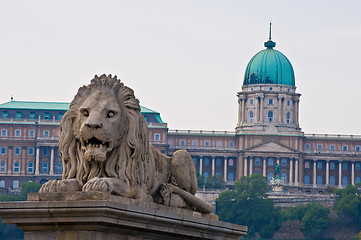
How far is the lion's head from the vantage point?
47.3 ft

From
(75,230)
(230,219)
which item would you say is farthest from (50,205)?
(230,219)

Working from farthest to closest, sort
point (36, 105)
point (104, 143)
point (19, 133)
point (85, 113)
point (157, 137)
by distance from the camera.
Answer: point (36, 105)
point (157, 137)
point (19, 133)
point (85, 113)
point (104, 143)

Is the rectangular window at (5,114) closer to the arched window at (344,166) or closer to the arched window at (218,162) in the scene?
the arched window at (218,162)

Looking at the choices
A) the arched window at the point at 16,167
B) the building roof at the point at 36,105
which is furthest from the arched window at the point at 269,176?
the arched window at the point at 16,167

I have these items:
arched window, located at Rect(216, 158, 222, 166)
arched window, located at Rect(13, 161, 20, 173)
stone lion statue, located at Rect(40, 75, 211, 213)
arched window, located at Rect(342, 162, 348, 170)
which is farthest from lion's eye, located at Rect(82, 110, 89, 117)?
arched window, located at Rect(342, 162, 348, 170)

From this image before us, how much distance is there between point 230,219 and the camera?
16288cm

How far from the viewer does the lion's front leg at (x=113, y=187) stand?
→ 557 inches

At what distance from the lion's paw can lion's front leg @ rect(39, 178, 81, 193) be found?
0.87 ft

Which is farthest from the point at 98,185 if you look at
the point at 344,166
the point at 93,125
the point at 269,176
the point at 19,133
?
the point at 344,166

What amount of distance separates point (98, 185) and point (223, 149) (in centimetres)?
17802

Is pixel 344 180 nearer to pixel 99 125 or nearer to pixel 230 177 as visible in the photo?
pixel 230 177

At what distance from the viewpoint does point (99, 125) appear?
46.9 feet

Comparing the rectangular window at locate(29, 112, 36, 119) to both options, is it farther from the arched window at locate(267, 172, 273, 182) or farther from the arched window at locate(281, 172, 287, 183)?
the arched window at locate(281, 172, 287, 183)

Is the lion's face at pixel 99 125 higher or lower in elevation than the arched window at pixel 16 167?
lower
